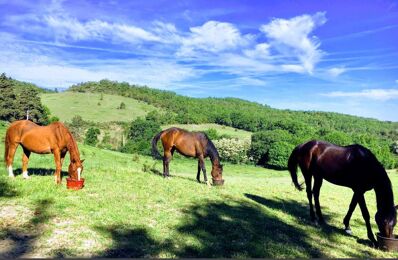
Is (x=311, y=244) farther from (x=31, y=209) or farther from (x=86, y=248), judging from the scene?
(x=31, y=209)

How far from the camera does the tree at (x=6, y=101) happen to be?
72.8 meters

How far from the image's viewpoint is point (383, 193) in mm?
10297

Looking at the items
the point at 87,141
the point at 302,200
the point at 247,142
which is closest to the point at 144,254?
the point at 302,200

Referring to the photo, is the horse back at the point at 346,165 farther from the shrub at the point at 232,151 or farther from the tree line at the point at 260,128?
the shrub at the point at 232,151

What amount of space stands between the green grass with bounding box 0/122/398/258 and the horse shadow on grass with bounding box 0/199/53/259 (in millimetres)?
18

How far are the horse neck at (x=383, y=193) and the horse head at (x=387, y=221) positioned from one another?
17 centimetres

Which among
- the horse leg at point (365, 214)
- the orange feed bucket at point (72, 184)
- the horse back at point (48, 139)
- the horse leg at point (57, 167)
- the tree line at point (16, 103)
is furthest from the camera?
the tree line at point (16, 103)

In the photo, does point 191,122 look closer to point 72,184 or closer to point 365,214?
point 72,184

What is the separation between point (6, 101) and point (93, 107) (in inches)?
2751

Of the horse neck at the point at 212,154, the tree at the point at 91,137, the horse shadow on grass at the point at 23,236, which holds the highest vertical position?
the horse neck at the point at 212,154

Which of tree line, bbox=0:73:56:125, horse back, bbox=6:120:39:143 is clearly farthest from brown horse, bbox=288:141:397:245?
tree line, bbox=0:73:56:125

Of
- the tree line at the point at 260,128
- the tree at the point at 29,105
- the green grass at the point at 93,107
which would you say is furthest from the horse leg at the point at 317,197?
the green grass at the point at 93,107

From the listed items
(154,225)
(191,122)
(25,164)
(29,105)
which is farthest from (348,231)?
(191,122)

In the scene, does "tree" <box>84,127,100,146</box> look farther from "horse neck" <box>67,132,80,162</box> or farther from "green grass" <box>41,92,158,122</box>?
"horse neck" <box>67,132,80,162</box>
